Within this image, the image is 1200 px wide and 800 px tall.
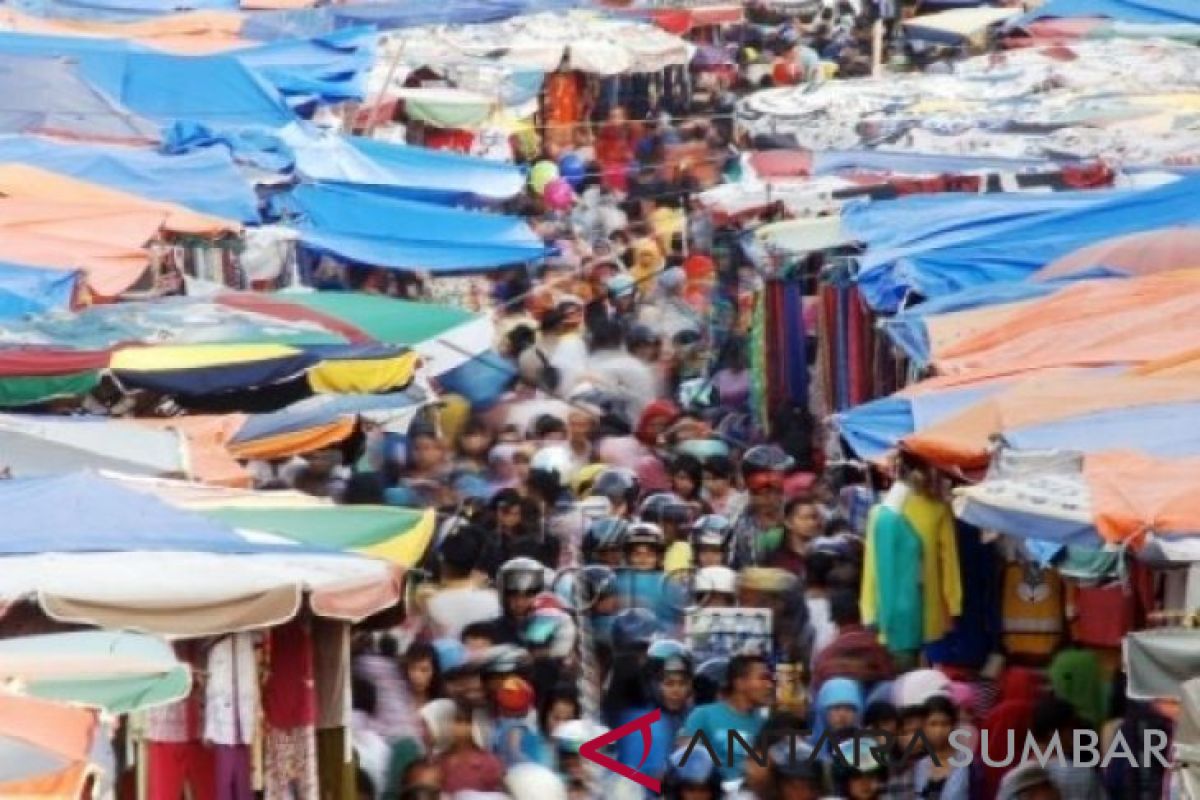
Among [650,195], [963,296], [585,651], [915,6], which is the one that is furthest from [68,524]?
[915,6]

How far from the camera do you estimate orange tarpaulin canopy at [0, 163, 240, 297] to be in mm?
19406

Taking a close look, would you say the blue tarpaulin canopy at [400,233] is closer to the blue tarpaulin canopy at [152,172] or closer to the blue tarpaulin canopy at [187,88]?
the blue tarpaulin canopy at [152,172]

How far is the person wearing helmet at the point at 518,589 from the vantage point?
47.3 feet

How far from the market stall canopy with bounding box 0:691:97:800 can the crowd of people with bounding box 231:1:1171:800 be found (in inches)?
131

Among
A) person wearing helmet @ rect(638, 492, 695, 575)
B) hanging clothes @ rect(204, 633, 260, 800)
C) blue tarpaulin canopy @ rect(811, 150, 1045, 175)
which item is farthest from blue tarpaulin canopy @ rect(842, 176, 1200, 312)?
hanging clothes @ rect(204, 633, 260, 800)

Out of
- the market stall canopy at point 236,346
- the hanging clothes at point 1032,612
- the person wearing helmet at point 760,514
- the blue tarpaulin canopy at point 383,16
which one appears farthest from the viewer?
the blue tarpaulin canopy at point 383,16

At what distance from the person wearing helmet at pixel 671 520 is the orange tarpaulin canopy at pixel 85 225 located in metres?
3.86

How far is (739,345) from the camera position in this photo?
72.4 ft

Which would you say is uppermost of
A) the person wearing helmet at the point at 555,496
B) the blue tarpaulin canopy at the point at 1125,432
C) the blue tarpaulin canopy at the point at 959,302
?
the blue tarpaulin canopy at the point at 1125,432

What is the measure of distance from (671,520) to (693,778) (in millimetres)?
3992

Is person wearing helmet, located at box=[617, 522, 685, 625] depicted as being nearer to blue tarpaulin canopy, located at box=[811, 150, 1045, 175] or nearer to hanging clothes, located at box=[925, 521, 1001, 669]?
hanging clothes, located at box=[925, 521, 1001, 669]

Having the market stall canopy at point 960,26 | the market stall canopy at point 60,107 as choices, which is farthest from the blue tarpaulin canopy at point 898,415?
the market stall canopy at point 960,26

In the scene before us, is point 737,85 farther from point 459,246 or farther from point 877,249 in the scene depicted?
point 877,249

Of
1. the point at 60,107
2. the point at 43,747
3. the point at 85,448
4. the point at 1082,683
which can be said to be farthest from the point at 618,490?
the point at 60,107
